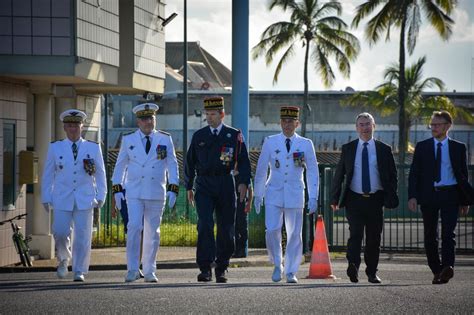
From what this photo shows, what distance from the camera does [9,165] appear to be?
67.4ft

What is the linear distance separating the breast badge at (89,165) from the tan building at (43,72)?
4.27 meters

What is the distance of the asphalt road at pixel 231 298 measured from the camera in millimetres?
11102

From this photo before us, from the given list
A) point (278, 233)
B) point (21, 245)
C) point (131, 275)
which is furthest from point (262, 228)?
point (131, 275)

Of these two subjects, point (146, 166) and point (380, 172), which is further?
point (146, 166)

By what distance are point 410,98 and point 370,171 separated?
157ft

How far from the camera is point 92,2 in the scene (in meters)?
21.4

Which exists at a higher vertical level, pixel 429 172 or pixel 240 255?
pixel 429 172

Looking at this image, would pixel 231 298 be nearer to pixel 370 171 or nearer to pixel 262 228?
pixel 370 171

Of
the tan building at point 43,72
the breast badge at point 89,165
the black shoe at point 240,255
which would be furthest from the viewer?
the black shoe at point 240,255

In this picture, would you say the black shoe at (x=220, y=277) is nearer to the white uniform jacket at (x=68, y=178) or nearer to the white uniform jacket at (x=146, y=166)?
the white uniform jacket at (x=146, y=166)

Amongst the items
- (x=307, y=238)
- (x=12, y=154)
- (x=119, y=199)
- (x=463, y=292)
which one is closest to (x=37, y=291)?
(x=119, y=199)

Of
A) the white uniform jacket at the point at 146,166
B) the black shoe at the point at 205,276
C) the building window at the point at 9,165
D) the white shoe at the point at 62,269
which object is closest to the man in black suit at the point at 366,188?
the black shoe at the point at 205,276

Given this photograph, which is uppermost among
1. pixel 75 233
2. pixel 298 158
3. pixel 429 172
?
pixel 298 158

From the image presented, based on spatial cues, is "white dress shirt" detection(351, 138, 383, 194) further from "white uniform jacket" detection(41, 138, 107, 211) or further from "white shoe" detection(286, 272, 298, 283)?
"white uniform jacket" detection(41, 138, 107, 211)
